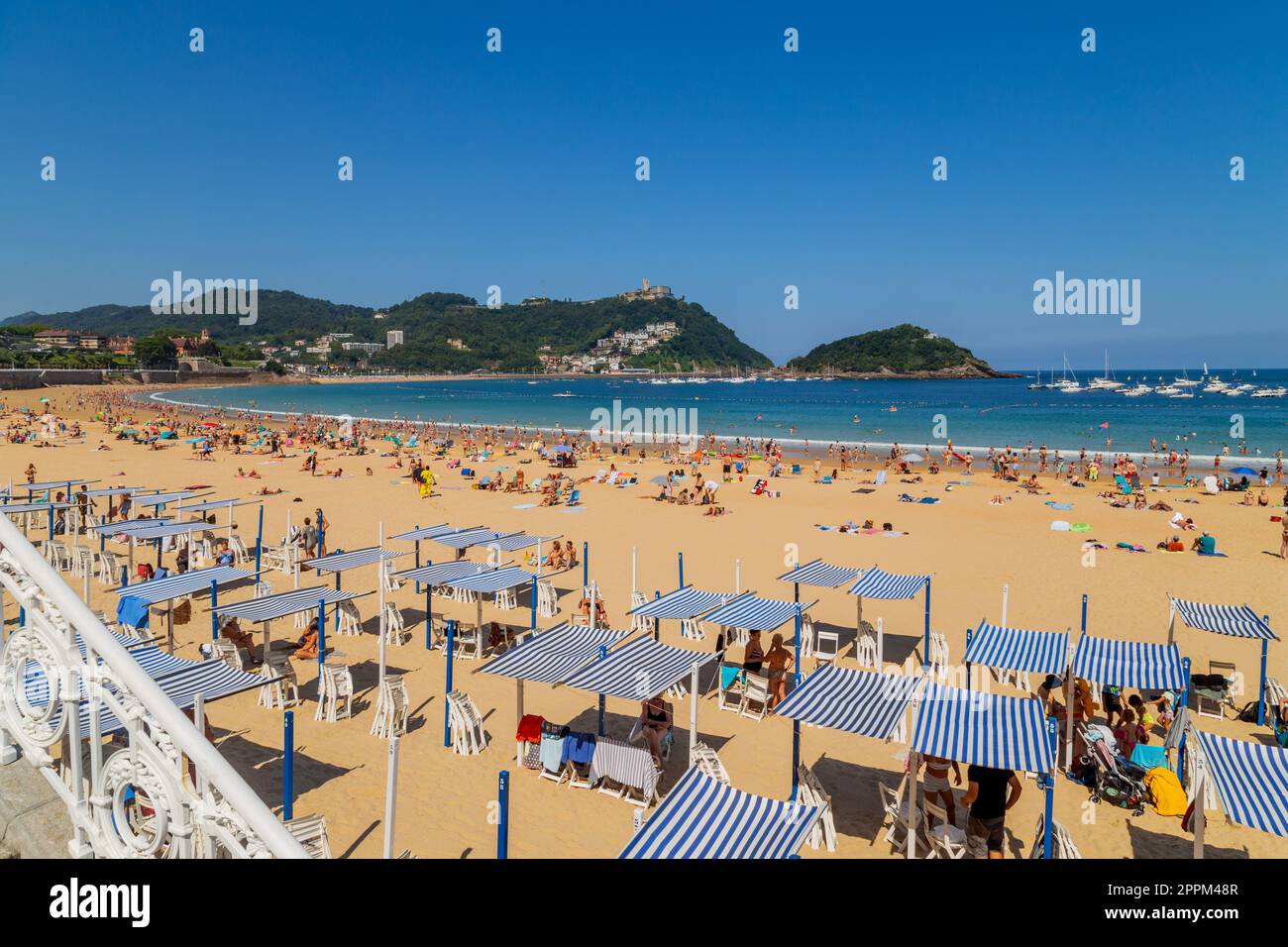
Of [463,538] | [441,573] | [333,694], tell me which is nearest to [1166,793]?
[333,694]

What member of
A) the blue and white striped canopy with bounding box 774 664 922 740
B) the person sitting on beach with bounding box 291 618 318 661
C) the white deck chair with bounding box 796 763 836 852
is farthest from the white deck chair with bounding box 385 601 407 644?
the white deck chair with bounding box 796 763 836 852

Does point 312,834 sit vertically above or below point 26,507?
below

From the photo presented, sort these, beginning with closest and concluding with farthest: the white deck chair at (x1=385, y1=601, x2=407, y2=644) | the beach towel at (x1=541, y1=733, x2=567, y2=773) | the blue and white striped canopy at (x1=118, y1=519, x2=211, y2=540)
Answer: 1. the beach towel at (x1=541, y1=733, x2=567, y2=773)
2. the white deck chair at (x1=385, y1=601, x2=407, y2=644)
3. the blue and white striped canopy at (x1=118, y1=519, x2=211, y2=540)

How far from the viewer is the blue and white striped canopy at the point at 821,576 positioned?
1184 cm

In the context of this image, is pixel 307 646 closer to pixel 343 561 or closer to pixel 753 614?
pixel 343 561

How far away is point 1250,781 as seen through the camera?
5.68m

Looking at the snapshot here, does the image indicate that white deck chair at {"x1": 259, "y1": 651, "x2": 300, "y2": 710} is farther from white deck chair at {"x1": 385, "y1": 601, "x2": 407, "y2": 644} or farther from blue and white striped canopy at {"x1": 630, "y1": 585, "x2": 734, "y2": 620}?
blue and white striped canopy at {"x1": 630, "y1": 585, "x2": 734, "y2": 620}

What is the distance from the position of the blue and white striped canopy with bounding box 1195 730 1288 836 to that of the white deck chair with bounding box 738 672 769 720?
4.44 metres

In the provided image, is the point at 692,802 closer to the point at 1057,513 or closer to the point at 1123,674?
the point at 1123,674

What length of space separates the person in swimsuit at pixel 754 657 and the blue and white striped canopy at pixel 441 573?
13.7ft

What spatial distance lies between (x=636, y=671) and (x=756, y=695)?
2.37 m

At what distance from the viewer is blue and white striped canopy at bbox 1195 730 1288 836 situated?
533 cm
